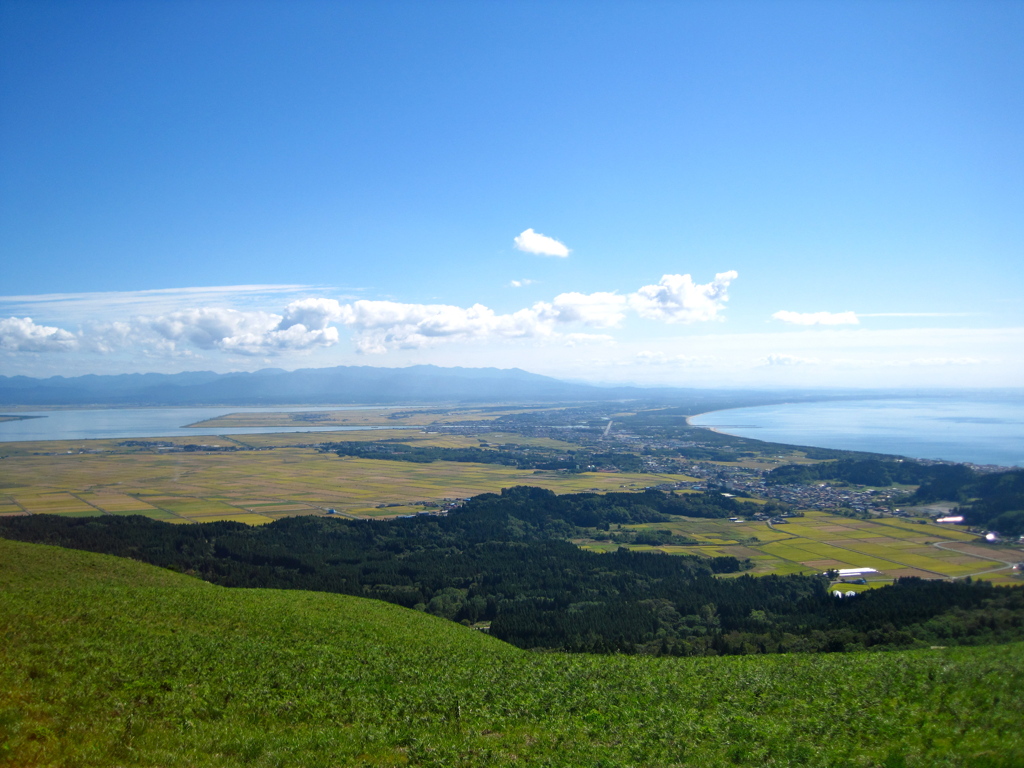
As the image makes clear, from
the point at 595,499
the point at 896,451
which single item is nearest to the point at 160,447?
the point at 595,499

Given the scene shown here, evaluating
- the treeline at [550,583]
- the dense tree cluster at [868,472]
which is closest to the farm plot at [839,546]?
the treeline at [550,583]

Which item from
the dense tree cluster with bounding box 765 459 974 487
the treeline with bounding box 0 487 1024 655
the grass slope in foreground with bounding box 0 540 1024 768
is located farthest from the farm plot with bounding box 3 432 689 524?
the grass slope in foreground with bounding box 0 540 1024 768

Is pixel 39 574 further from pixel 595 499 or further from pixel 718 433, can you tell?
pixel 718 433

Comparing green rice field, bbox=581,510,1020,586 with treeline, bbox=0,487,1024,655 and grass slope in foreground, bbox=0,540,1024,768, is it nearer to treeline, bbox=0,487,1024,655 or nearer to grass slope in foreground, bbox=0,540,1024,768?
treeline, bbox=0,487,1024,655

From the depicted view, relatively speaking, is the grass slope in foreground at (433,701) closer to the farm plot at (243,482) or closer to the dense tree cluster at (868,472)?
the farm plot at (243,482)

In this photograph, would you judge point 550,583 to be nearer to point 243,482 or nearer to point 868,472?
point 243,482

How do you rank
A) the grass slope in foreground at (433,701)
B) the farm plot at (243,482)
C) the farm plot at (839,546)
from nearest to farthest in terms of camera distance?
1. the grass slope in foreground at (433,701)
2. the farm plot at (839,546)
3. the farm plot at (243,482)
